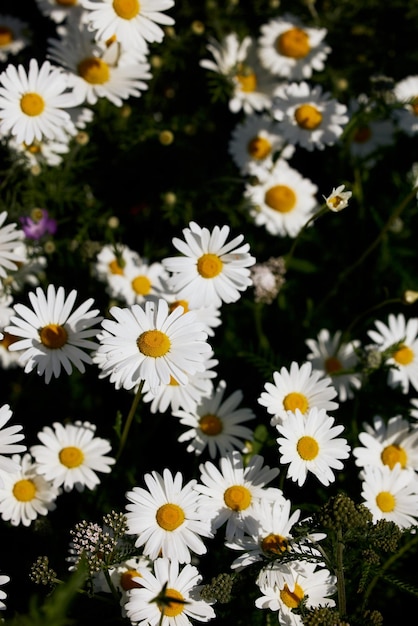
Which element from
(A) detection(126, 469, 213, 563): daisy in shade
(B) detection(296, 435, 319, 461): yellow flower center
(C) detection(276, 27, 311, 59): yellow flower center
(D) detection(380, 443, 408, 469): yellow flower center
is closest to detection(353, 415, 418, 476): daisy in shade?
(D) detection(380, 443, 408, 469): yellow flower center

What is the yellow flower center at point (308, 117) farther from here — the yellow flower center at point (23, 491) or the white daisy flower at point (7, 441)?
the yellow flower center at point (23, 491)

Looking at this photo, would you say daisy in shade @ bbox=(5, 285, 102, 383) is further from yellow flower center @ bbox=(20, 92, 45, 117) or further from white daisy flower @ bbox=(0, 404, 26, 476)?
yellow flower center @ bbox=(20, 92, 45, 117)

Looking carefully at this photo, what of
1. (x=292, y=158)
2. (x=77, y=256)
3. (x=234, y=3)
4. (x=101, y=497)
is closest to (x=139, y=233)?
(x=77, y=256)

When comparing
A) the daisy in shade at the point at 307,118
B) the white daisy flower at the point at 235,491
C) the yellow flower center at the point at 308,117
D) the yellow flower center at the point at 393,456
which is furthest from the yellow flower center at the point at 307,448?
the yellow flower center at the point at 308,117

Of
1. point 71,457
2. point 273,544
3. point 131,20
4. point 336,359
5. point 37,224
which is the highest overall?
point 131,20

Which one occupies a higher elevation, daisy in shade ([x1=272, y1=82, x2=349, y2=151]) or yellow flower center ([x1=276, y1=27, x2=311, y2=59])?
yellow flower center ([x1=276, y1=27, x2=311, y2=59])

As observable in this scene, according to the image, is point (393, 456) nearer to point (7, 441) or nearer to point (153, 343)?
point (153, 343)

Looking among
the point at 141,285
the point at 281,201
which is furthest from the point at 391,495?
the point at 281,201
